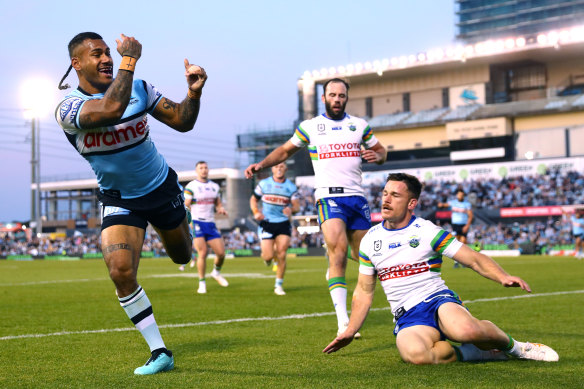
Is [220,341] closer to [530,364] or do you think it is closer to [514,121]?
[530,364]

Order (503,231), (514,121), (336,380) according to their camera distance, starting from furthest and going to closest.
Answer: (514,121), (503,231), (336,380)

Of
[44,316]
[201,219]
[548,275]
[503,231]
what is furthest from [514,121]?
[44,316]

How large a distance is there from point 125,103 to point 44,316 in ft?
18.1

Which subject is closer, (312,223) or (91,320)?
(91,320)

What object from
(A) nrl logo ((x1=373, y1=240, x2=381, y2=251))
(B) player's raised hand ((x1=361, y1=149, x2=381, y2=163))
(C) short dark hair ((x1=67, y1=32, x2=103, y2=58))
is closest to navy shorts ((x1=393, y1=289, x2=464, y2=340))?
(A) nrl logo ((x1=373, y1=240, x2=381, y2=251))

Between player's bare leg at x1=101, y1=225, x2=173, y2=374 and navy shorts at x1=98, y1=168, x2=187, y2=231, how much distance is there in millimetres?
90

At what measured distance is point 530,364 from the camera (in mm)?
5254

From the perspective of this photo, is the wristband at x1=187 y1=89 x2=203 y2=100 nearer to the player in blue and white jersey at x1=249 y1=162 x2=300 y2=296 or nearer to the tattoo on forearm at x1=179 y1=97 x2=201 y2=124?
the tattoo on forearm at x1=179 y1=97 x2=201 y2=124

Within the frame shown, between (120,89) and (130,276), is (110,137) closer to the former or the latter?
(120,89)

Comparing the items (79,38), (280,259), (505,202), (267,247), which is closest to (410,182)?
(79,38)

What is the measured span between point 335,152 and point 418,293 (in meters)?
2.49

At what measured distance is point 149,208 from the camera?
18.6 feet

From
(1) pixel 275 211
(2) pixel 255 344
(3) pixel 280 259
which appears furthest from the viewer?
(1) pixel 275 211

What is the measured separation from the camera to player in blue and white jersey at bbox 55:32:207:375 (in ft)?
17.3
